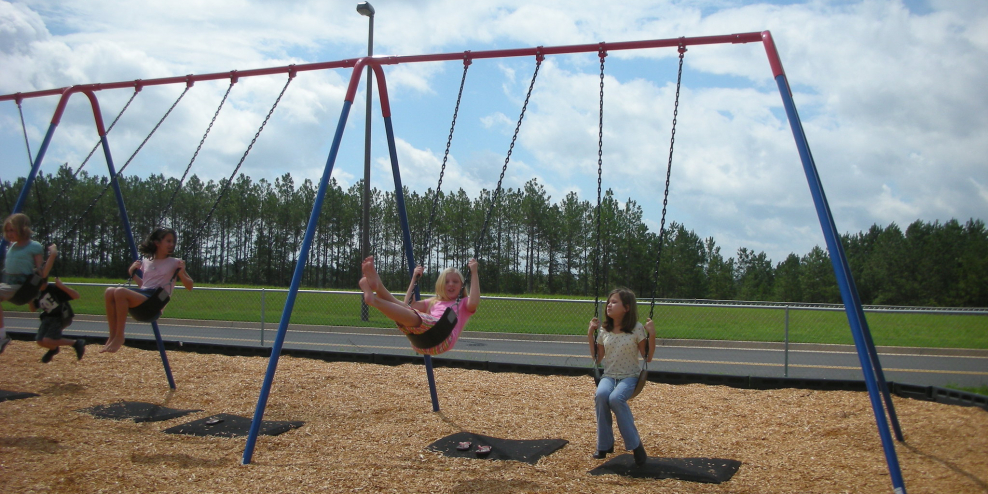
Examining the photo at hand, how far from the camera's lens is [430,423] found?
17.8 feet

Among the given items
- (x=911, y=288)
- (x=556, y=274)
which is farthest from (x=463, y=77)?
(x=911, y=288)

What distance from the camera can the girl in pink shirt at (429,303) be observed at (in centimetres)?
438

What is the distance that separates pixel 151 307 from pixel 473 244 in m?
17.2

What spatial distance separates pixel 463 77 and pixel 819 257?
131ft

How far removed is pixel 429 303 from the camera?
5.06 m

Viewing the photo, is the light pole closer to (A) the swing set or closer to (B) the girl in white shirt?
(A) the swing set

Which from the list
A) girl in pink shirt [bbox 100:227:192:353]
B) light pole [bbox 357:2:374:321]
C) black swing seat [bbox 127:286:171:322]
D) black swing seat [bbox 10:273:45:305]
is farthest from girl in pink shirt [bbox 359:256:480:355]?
light pole [bbox 357:2:374:321]

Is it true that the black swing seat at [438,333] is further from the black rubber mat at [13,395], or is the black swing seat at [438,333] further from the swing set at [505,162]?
the black rubber mat at [13,395]

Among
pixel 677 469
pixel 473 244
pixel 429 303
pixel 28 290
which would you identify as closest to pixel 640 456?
pixel 677 469

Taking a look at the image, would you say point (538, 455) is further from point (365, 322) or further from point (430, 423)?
point (365, 322)

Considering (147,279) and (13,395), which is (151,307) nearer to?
(147,279)

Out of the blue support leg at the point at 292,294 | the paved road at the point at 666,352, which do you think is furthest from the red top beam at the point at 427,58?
the paved road at the point at 666,352

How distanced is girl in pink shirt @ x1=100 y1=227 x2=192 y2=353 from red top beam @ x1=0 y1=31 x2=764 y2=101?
1.78 m

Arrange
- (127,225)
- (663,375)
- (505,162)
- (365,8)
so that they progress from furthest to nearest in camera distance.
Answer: (365,8) → (663,375) → (127,225) → (505,162)
